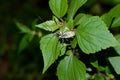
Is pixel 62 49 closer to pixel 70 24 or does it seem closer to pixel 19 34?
pixel 70 24

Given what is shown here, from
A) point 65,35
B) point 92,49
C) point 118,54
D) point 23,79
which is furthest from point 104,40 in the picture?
point 23,79

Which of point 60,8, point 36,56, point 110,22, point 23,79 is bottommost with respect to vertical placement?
point 23,79

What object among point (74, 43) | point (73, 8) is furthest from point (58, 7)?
point (74, 43)

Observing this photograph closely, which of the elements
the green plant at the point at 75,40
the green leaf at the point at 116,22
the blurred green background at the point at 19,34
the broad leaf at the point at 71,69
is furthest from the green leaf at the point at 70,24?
the blurred green background at the point at 19,34

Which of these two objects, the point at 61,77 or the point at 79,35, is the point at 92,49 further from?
the point at 61,77

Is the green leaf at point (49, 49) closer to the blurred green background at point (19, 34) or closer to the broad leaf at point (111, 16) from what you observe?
the broad leaf at point (111, 16)

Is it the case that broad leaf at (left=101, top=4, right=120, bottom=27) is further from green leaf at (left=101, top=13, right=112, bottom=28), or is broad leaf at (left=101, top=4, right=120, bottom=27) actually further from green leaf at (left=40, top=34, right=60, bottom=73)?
green leaf at (left=40, top=34, right=60, bottom=73)

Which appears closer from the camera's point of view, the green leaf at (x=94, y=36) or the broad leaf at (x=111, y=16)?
the green leaf at (x=94, y=36)

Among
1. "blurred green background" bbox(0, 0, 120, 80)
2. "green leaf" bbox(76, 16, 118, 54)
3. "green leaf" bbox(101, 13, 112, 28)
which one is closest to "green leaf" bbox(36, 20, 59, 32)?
"green leaf" bbox(76, 16, 118, 54)
